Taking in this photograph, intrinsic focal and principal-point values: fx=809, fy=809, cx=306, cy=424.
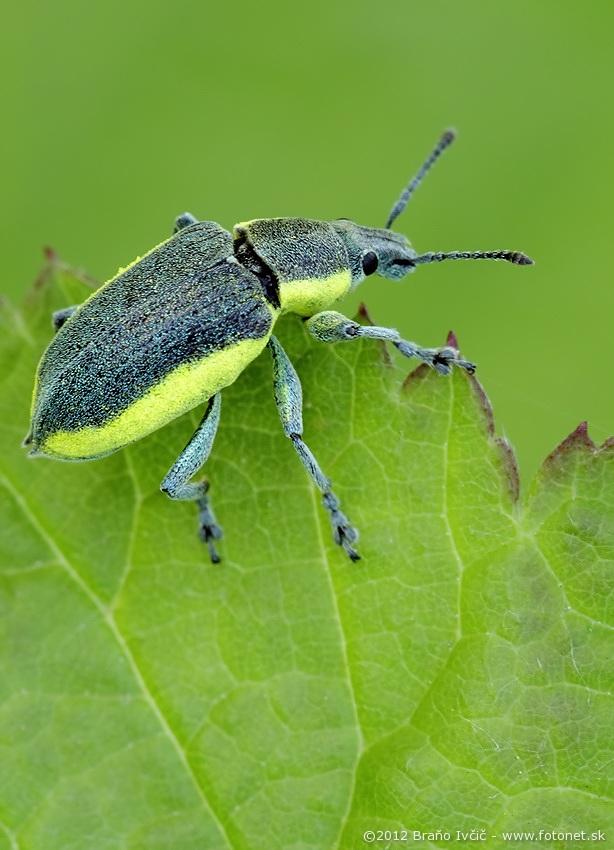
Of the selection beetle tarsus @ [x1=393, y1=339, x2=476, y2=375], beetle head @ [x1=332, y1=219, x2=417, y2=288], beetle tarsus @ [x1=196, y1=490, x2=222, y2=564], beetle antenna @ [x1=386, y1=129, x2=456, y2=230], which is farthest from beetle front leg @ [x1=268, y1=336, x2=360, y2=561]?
beetle antenna @ [x1=386, y1=129, x2=456, y2=230]

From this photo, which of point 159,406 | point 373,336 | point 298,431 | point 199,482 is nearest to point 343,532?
point 298,431

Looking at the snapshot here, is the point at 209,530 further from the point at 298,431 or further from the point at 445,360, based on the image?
the point at 445,360

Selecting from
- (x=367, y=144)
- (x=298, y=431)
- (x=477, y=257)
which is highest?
(x=477, y=257)

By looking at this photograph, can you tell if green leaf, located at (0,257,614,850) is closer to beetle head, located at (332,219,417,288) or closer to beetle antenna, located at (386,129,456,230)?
beetle head, located at (332,219,417,288)

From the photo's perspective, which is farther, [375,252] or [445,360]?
[375,252]

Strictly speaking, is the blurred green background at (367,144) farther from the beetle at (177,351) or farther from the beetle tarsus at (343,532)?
the beetle tarsus at (343,532)

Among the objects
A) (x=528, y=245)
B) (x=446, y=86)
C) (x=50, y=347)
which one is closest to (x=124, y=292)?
(x=50, y=347)

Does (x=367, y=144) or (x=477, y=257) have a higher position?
(x=477, y=257)

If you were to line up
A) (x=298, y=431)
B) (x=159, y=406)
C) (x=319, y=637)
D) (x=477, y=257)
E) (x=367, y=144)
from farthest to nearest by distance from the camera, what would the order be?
(x=367, y=144) < (x=477, y=257) < (x=159, y=406) < (x=298, y=431) < (x=319, y=637)

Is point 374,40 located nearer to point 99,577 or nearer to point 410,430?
point 410,430
